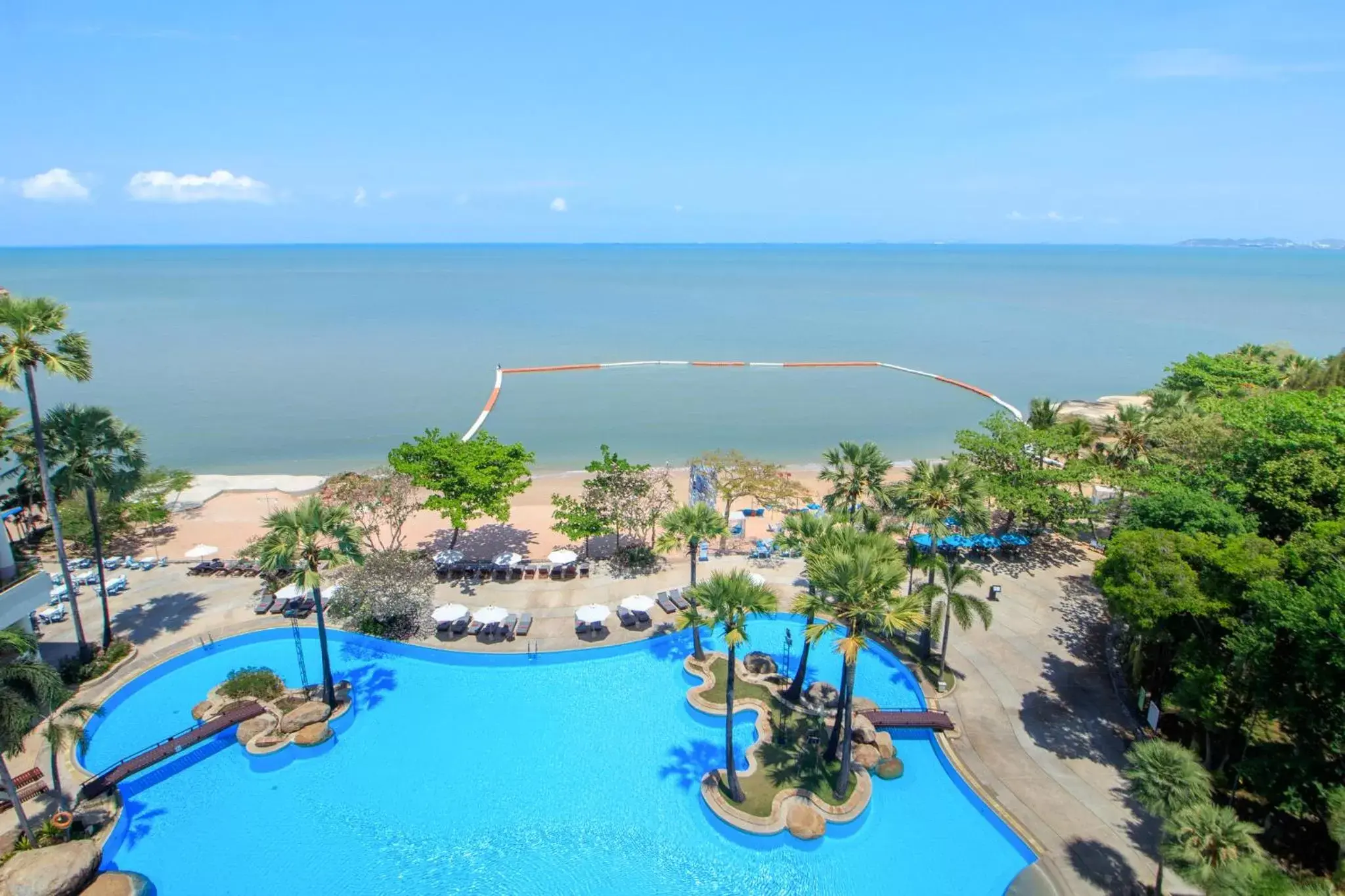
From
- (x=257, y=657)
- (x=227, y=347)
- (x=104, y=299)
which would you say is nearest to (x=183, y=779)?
(x=257, y=657)

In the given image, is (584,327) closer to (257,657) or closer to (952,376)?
(952,376)

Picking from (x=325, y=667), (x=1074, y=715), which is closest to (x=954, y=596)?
(x=1074, y=715)

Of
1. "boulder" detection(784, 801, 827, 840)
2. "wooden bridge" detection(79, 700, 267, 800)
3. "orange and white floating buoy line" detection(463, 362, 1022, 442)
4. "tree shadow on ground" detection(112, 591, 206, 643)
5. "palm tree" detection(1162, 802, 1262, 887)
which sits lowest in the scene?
"boulder" detection(784, 801, 827, 840)

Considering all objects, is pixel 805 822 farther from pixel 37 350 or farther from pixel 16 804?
pixel 37 350

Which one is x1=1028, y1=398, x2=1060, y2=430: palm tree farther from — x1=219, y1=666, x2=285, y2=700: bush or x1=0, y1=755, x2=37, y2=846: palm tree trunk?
x1=0, y1=755, x2=37, y2=846: palm tree trunk

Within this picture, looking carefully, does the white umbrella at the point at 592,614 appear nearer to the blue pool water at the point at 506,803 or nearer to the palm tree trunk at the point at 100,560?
the blue pool water at the point at 506,803

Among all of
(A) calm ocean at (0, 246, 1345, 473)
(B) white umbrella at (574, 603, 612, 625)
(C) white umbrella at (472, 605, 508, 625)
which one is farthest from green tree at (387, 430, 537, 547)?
(A) calm ocean at (0, 246, 1345, 473)
